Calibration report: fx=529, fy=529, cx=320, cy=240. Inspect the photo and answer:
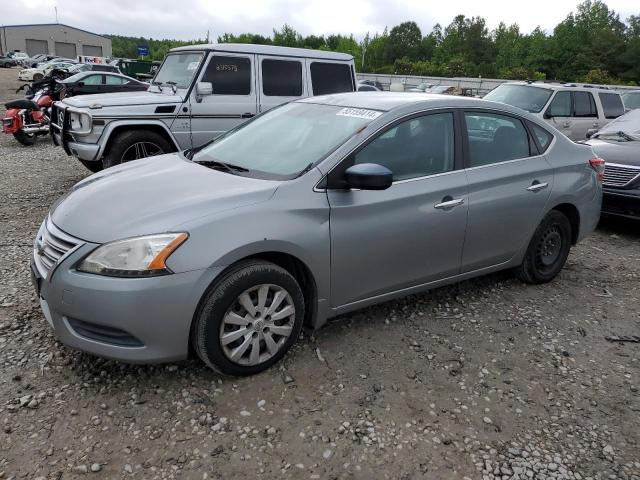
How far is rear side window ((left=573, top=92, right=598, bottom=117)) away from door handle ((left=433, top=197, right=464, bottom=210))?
813 cm

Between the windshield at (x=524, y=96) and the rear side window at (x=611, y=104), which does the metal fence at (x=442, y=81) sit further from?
the windshield at (x=524, y=96)

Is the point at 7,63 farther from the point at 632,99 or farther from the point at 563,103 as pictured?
the point at 563,103

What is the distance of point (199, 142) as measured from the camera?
7.29m

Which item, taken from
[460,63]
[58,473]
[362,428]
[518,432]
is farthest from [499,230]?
[460,63]

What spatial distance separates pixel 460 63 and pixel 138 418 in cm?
6396

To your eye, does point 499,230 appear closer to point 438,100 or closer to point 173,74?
point 438,100

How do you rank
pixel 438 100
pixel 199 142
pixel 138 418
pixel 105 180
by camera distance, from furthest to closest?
pixel 199 142, pixel 438 100, pixel 105 180, pixel 138 418

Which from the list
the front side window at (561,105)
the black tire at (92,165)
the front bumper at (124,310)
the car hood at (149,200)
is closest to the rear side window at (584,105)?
the front side window at (561,105)

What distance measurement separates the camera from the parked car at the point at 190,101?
6.69 meters

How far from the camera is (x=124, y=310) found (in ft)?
8.56

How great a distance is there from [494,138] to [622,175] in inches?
124

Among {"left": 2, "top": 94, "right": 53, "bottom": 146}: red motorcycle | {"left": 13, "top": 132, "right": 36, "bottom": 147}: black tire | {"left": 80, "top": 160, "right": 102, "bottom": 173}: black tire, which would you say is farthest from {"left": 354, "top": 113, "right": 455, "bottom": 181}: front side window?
{"left": 13, "top": 132, "right": 36, "bottom": 147}: black tire

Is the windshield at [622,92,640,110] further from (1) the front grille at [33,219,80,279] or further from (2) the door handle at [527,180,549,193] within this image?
(1) the front grille at [33,219,80,279]

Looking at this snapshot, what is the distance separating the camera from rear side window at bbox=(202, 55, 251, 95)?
23.7 ft
